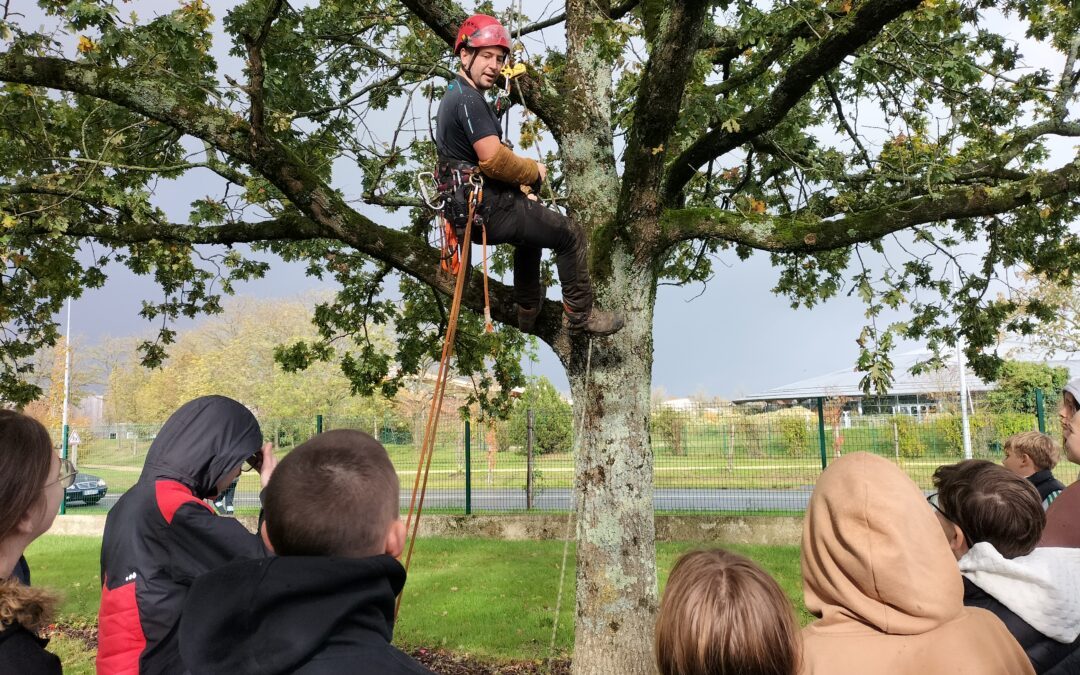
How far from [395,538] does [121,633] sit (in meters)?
1.39

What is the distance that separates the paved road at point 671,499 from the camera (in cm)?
1124

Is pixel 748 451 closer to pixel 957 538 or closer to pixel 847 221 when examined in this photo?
pixel 847 221

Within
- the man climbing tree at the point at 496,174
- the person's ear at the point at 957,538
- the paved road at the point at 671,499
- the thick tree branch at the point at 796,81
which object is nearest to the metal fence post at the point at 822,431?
the paved road at the point at 671,499

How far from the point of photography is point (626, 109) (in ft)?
23.4

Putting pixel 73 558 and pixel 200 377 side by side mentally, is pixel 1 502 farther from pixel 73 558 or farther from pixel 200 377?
pixel 200 377

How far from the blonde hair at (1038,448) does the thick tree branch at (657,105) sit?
2.50m

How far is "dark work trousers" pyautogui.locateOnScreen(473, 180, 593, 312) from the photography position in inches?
163

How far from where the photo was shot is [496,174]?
3945 millimetres

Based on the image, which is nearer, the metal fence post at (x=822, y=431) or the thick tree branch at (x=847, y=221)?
the thick tree branch at (x=847, y=221)

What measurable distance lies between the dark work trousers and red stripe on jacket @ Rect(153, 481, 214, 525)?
7.36ft

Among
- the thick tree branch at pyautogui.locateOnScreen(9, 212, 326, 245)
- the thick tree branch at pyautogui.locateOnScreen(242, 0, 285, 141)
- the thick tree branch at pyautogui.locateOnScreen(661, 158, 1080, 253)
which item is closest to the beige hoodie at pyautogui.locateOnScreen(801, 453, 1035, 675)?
the thick tree branch at pyautogui.locateOnScreen(661, 158, 1080, 253)

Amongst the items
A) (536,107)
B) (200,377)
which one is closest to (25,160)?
(536,107)

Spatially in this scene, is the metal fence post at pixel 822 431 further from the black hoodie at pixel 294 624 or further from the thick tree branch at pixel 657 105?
the black hoodie at pixel 294 624

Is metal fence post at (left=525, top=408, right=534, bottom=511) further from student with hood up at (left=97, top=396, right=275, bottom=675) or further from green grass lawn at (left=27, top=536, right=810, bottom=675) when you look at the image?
student with hood up at (left=97, top=396, right=275, bottom=675)
